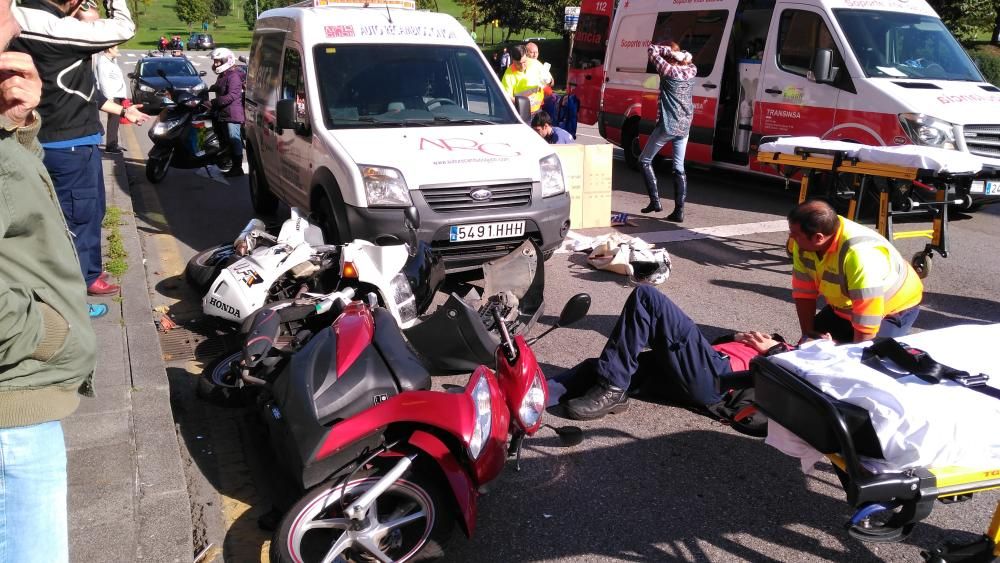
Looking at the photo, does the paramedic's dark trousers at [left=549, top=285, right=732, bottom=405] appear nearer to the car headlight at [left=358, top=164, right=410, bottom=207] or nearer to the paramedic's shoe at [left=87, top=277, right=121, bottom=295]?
the car headlight at [left=358, top=164, right=410, bottom=207]

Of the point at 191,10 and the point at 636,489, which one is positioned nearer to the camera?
the point at 636,489

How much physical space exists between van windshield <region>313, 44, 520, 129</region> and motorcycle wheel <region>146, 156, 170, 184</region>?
4977 mm

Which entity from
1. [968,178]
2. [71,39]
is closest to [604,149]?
[968,178]

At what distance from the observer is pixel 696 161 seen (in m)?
11.5

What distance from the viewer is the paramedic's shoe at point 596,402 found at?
432 cm

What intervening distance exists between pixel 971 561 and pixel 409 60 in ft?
18.8

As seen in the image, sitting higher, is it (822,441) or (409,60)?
(409,60)

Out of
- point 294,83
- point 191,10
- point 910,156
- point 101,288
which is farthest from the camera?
point 191,10

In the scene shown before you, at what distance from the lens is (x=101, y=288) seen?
18.6 ft

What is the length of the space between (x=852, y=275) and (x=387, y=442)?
7.91 feet

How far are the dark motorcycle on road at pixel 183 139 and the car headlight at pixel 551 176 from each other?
6361 millimetres

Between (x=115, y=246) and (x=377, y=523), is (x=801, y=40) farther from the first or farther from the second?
(x=377, y=523)

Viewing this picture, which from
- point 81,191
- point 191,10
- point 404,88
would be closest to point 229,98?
point 404,88

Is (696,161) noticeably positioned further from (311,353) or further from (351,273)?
(311,353)
